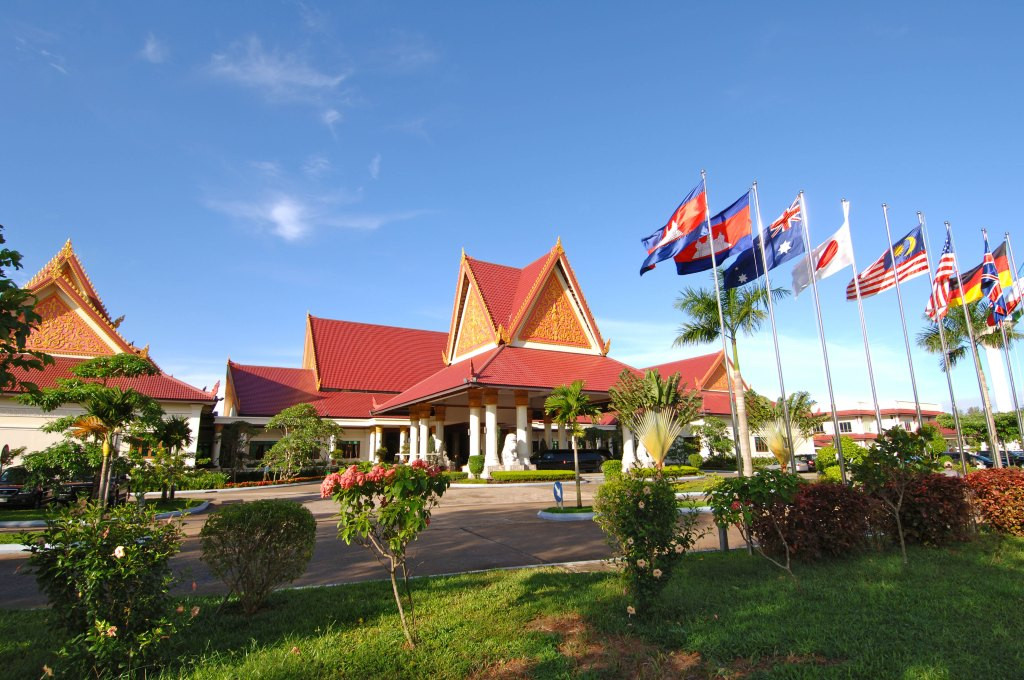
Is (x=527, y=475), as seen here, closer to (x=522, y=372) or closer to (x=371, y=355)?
(x=522, y=372)

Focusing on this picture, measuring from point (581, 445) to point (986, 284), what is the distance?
24.8 metres

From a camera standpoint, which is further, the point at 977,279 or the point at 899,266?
the point at 977,279

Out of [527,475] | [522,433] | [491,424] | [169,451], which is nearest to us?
[169,451]

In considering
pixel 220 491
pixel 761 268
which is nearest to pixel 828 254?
pixel 761 268

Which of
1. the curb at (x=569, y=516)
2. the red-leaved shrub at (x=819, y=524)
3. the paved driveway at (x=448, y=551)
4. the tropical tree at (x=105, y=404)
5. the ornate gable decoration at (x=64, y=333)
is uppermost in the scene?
the ornate gable decoration at (x=64, y=333)

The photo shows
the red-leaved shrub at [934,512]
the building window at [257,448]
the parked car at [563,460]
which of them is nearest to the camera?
the red-leaved shrub at [934,512]

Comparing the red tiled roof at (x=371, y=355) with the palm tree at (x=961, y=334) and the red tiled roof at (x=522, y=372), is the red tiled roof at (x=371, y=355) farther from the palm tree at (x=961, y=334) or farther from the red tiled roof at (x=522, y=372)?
the palm tree at (x=961, y=334)

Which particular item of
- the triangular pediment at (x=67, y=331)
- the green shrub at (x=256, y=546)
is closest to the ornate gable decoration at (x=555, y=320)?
the triangular pediment at (x=67, y=331)

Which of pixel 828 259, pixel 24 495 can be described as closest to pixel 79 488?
pixel 24 495

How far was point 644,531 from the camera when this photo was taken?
4.83 m

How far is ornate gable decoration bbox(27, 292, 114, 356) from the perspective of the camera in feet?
85.4

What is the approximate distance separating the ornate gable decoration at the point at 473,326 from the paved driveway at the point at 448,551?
14.4m

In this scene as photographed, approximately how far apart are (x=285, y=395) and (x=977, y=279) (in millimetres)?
34347

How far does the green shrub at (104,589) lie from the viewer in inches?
142
